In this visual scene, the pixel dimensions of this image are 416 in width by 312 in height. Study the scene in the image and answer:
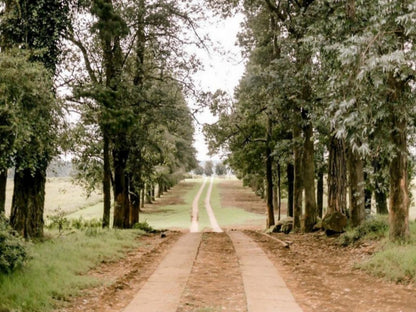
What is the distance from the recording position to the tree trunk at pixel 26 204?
41.4 ft

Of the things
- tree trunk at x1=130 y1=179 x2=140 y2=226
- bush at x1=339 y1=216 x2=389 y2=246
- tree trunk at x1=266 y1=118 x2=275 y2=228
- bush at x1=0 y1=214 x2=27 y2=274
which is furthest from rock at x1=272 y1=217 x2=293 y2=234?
bush at x1=0 y1=214 x2=27 y2=274

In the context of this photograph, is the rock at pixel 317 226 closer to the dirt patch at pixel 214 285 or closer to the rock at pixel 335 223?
the rock at pixel 335 223

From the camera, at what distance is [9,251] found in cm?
771

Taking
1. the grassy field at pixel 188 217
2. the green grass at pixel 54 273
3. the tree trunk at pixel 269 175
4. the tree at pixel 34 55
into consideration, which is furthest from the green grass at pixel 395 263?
the grassy field at pixel 188 217

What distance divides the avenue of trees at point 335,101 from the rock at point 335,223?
1.93ft

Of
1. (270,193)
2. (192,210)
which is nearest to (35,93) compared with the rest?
(270,193)

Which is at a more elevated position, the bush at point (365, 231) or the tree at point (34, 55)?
the tree at point (34, 55)

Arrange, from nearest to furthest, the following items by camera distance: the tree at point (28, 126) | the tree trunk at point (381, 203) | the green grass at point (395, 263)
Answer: the tree at point (28, 126) → the green grass at point (395, 263) → the tree trunk at point (381, 203)

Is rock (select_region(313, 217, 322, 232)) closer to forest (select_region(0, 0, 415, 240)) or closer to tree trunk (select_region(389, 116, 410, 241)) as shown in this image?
forest (select_region(0, 0, 415, 240))

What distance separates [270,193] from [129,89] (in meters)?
11.5

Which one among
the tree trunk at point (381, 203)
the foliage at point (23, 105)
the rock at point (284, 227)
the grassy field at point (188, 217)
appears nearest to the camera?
the foliage at point (23, 105)

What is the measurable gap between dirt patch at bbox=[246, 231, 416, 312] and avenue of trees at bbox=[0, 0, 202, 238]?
6.30m

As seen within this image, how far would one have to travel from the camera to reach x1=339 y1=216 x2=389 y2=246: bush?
42.6ft

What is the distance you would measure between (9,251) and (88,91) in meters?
7.25
